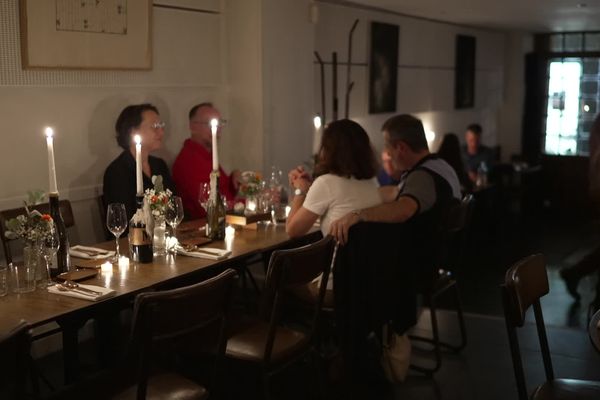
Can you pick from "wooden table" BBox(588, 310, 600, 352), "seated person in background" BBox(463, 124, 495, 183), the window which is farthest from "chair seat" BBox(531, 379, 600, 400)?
the window

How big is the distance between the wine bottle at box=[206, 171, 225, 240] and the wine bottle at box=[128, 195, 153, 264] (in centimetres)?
47

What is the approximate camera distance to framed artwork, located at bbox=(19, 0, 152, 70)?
3814 millimetres

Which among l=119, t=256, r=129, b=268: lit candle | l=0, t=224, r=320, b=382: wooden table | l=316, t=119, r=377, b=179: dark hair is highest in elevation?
l=316, t=119, r=377, b=179: dark hair

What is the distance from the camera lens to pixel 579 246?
754 cm

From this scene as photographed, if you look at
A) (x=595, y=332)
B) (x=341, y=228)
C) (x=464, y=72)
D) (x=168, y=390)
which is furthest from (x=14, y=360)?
(x=464, y=72)

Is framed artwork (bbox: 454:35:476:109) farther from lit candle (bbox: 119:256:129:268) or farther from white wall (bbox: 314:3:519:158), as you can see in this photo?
lit candle (bbox: 119:256:129:268)

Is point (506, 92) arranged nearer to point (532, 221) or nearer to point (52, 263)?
point (532, 221)

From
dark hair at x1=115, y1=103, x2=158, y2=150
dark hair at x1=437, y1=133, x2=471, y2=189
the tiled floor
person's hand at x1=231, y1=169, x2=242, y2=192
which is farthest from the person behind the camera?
dark hair at x1=437, y1=133, x2=471, y2=189

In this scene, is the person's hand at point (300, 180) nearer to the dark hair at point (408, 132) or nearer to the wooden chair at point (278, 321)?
the dark hair at point (408, 132)

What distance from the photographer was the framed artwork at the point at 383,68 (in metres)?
7.18

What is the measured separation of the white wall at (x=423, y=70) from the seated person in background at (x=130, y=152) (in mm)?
2326

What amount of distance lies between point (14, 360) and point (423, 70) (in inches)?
278

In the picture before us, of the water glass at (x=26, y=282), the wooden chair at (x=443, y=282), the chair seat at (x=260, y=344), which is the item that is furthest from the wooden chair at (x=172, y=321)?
the wooden chair at (x=443, y=282)

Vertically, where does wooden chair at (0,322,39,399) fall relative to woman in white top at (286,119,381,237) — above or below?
below
